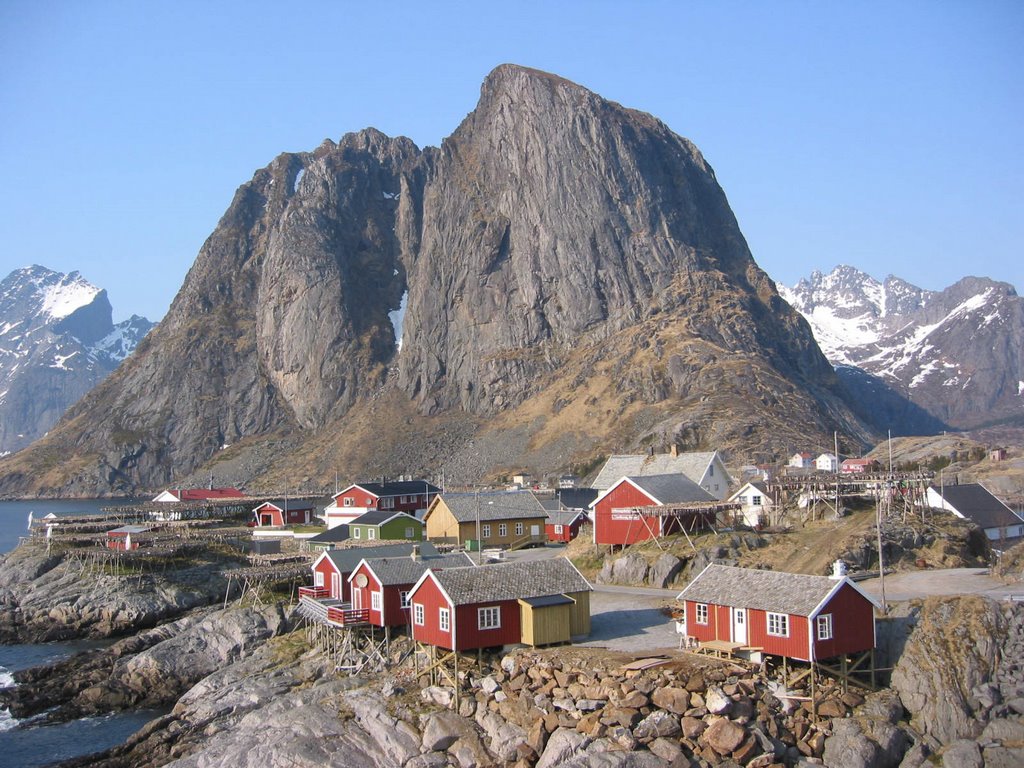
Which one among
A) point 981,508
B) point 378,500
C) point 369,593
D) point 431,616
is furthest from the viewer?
point 378,500

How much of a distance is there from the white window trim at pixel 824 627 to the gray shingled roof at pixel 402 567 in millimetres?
16938

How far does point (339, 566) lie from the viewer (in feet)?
165

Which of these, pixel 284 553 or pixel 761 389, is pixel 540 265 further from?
pixel 284 553

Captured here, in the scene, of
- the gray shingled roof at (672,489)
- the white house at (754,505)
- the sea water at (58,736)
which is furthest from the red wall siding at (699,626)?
the white house at (754,505)

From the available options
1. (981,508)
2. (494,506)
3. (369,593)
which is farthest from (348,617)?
(981,508)

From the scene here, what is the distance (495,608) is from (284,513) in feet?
203

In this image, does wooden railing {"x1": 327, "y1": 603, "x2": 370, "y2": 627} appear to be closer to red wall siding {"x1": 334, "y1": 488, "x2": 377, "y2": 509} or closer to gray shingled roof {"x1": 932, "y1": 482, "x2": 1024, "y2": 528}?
gray shingled roof {"x1": 932, "y1": 482, "x2": 1024, "y2": 528}

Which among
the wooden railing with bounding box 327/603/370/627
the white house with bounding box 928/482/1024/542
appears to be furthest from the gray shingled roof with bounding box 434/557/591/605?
the white house with bounding box 928/482/1024/542

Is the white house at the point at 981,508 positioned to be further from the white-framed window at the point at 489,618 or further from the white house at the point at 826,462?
the white house at the point at 826,462

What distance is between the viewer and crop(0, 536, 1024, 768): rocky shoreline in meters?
30.8

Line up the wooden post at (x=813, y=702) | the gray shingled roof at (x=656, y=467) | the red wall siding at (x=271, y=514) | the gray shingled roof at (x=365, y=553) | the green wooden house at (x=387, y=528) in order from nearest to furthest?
the wooden post at (x=813, y=702)
the gray shingled roof at (x=365, y=553)
the gray shingled roof at (x=656, y=467)
the green wooden house at (x=387, y=528)
the red wall siding at (x=271, y=514)

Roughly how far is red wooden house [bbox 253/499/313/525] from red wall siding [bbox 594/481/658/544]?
44.1m

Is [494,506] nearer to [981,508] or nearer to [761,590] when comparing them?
[981,508]

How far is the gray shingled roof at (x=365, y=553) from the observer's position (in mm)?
50656
